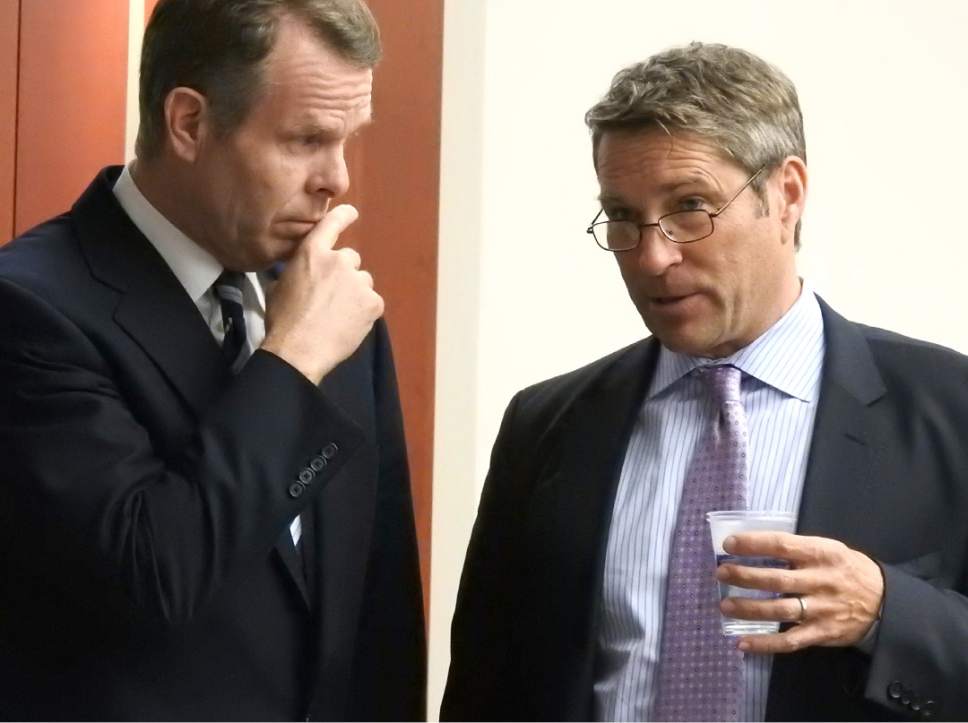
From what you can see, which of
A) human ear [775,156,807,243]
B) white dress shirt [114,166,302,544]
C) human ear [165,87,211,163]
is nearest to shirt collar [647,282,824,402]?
human ear [775,156,807,243]

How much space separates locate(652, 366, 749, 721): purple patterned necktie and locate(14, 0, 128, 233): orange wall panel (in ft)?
4.36

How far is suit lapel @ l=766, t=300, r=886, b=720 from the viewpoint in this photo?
193 cm

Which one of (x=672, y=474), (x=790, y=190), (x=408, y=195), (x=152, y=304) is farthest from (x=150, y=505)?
(x=408, y=195)

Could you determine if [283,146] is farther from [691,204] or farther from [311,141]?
[691,204]

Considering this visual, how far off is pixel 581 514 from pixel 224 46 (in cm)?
77

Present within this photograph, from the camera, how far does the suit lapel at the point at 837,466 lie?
1.93 m

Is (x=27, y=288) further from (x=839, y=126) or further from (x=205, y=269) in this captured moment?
(x=839, y=126)

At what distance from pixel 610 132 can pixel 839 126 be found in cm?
208

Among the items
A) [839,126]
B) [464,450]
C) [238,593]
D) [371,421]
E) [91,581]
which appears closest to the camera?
[91,581]

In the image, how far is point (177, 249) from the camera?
204cm

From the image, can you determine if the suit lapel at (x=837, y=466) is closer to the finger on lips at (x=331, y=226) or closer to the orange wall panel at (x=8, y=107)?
the finger on lips at (x=331, y=226)

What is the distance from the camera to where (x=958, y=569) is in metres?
2.00

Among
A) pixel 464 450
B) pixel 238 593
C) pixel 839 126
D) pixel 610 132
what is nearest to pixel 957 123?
pixel 839 126

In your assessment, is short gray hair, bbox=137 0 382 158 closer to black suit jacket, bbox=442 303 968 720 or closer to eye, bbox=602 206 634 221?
eye, bbox=602 206 634 221
